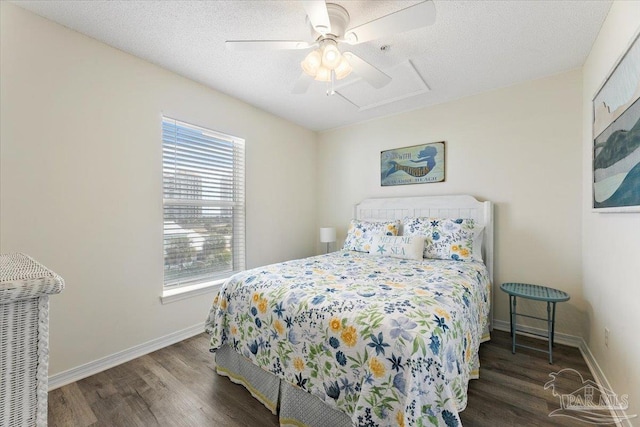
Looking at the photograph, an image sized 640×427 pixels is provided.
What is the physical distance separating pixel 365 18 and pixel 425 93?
4.51 ft

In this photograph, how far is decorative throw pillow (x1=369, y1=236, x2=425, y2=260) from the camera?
8.81ft

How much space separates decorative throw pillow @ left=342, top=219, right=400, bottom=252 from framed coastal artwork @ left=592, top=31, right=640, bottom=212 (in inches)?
65.5

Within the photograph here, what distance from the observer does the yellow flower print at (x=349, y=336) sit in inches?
50.6

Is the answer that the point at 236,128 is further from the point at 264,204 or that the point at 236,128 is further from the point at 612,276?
the point at 612,276

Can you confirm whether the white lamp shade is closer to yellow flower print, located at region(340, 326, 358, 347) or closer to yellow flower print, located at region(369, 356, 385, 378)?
yellow flower print, located at region(340, 326, 358, 347)

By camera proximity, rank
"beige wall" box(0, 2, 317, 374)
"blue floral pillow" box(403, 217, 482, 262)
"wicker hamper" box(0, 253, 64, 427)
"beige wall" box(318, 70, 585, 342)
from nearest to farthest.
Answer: "wicker hamper" box(0, 253, 64, 427) → "beige wall" box(0, 2, 317, 374) → "beige wall" box(318, 70, 585, 342) → "blue floral pillow" box(403, 217, 482, 262)

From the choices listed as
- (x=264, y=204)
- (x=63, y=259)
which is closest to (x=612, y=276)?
(x=264, y=204)

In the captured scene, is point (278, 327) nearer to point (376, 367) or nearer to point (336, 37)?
point (376, 367)

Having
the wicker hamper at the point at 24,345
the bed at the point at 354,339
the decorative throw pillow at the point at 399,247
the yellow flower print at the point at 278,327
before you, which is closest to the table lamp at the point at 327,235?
the decorative throw pillow at the point at 399,247

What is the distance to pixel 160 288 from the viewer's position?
2.50m

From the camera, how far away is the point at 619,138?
1580 mm

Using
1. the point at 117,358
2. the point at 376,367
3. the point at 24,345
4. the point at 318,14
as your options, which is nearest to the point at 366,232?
the point at 376,367

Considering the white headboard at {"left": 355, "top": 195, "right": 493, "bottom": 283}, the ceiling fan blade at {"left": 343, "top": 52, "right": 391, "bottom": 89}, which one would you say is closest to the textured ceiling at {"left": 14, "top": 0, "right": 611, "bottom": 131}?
the ceiling fan blade at {"left": 343, "top": 52, "right": 391, "bottom": 89}

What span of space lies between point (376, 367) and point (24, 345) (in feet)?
3.75
